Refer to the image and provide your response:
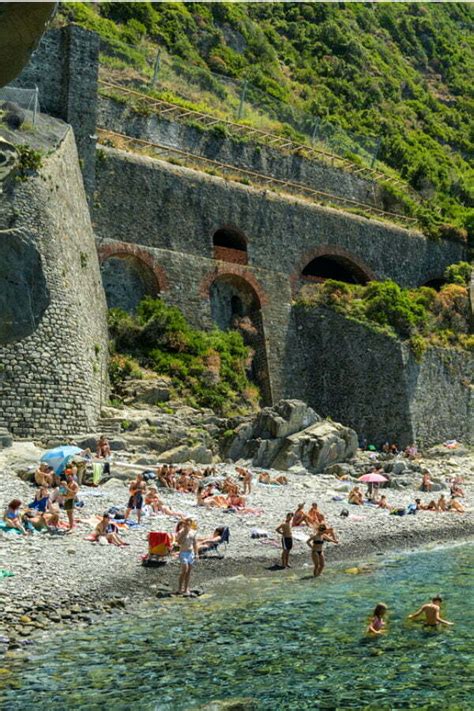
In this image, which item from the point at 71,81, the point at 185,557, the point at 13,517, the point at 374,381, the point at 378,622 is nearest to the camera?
the point at 378,622

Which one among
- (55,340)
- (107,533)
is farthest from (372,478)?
(107,533)

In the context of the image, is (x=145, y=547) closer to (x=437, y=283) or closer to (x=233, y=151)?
(x=233, y=151)

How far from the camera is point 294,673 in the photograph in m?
10.5

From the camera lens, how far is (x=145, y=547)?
1612 cm

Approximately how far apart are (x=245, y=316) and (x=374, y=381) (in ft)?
16.9

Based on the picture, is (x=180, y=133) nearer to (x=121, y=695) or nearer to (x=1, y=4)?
(x=121, y=695)

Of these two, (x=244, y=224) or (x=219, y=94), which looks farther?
(x=219, y=94)

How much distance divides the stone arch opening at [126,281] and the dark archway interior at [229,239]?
439 centimetres

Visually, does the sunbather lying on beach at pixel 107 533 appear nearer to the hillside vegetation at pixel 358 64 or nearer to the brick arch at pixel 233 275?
the brick arch at pixel 233 275

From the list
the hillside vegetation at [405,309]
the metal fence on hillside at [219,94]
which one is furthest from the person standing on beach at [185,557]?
the metal fence on hillside at [219,94]

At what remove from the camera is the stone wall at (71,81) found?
28953 mm

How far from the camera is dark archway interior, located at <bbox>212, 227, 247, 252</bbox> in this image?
33.7 metres

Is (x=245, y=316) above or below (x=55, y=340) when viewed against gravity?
above

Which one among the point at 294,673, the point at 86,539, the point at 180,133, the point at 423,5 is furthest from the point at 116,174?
the point at 423,5
